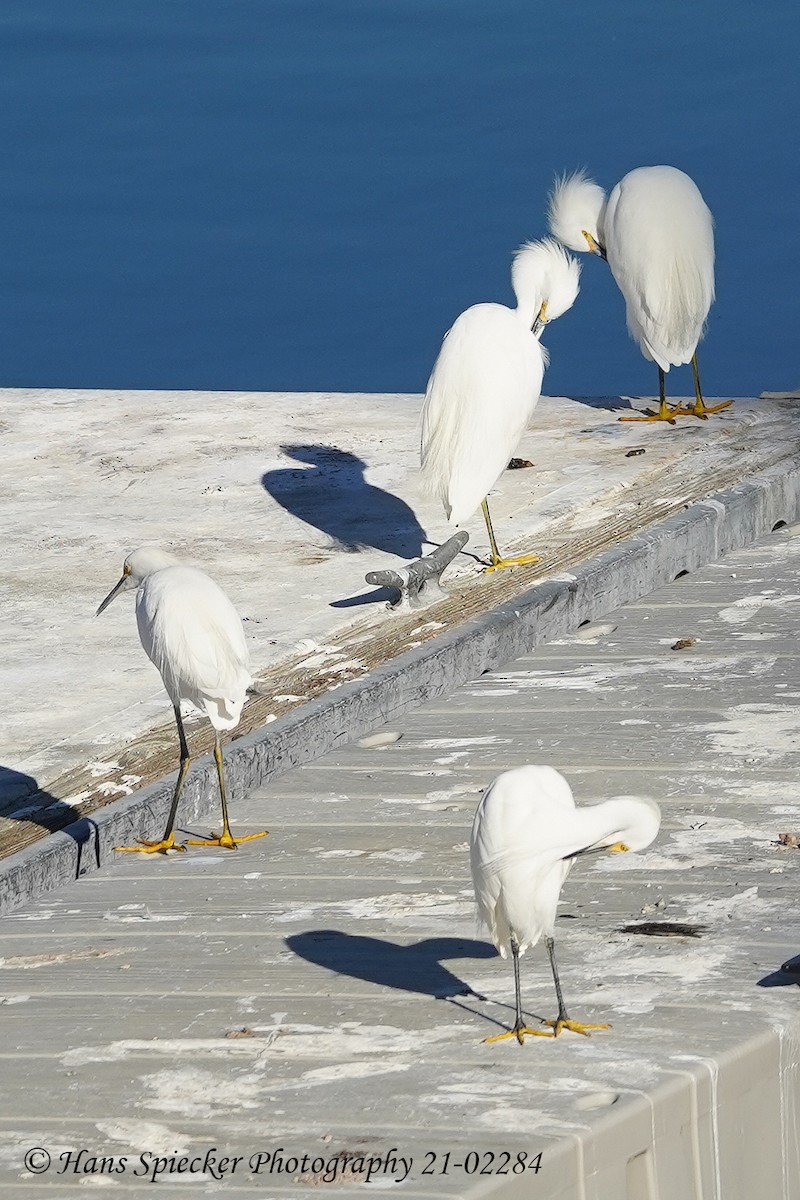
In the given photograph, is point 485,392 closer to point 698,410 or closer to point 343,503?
point 343,503

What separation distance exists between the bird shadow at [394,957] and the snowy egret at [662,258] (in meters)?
4.90

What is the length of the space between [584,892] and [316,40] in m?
23.0

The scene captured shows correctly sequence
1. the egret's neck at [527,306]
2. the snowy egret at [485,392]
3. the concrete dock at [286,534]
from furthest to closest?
the egret's neck at [527,306] → the snowy egret at [485,392] → the concrete dock at [286,534]

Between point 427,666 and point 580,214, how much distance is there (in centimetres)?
417

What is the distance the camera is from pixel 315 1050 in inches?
139

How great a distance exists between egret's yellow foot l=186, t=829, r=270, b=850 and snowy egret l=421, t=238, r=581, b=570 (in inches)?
76.7

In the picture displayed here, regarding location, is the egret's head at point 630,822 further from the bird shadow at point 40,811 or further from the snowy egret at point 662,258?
the snowy egret at point 662,258

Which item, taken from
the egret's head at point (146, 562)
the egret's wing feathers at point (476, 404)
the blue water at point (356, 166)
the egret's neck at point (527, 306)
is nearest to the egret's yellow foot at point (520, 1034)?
the egret's head at point (146, 562)

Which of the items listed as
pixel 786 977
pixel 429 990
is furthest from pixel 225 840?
pixel 786 977

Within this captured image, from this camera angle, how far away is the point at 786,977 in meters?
3.62

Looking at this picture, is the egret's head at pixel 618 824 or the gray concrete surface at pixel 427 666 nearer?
the egret's head at pixel 618 824

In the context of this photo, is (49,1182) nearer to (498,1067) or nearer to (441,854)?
(498,1067)

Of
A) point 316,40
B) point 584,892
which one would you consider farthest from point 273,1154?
point 316,40

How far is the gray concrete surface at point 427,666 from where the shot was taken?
4.62 meters
